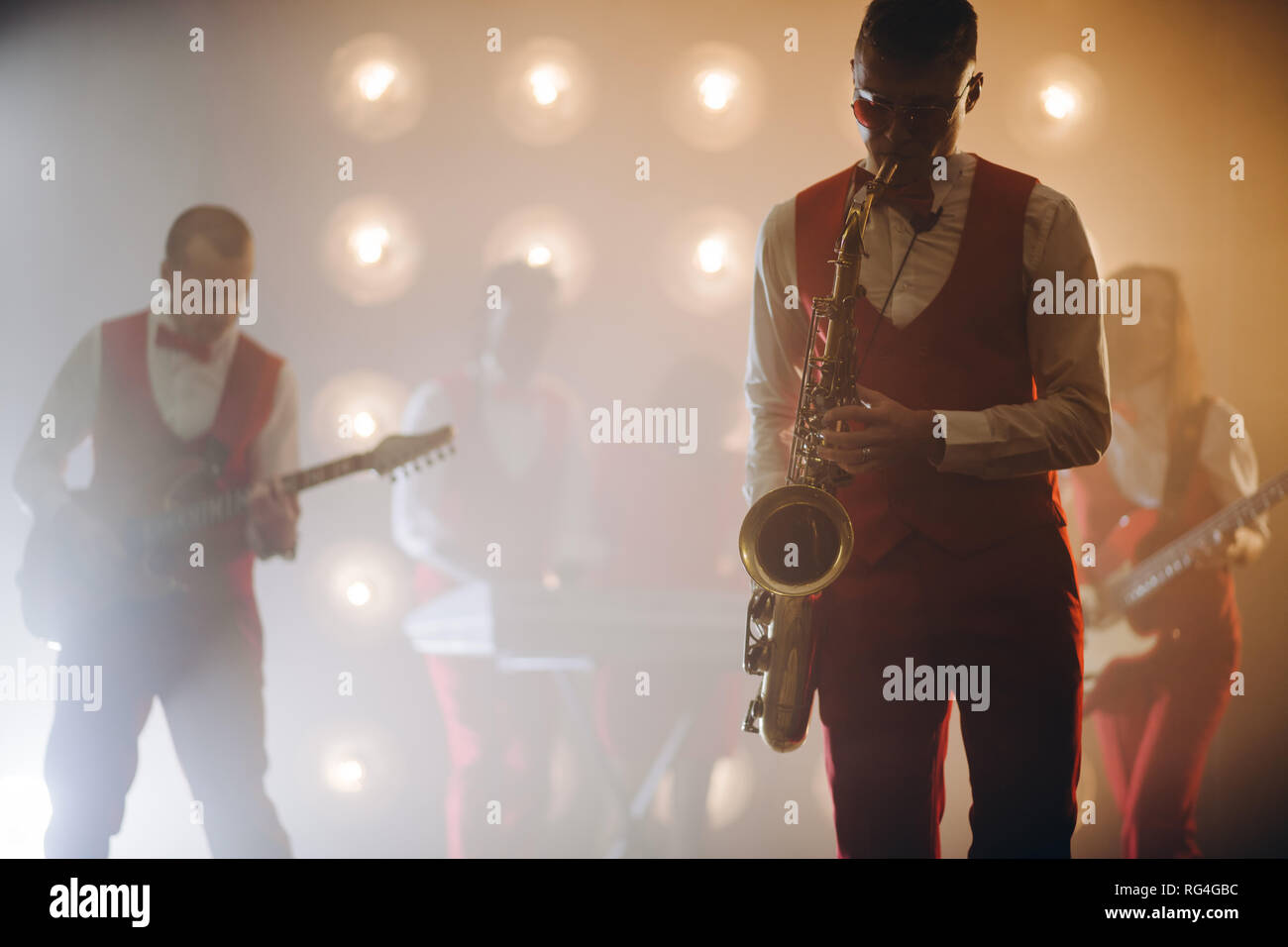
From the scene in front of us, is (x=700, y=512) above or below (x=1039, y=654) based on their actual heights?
above

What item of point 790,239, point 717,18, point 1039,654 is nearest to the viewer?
point 1039,654

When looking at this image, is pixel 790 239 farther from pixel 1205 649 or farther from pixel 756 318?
pixel 1205 649

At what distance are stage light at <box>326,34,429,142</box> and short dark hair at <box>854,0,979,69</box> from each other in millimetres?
1688

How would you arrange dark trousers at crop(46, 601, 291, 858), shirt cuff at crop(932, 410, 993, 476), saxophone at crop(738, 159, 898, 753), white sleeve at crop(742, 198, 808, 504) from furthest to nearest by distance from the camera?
dark trousers at crop(46, 601, 291, 858) < white sleeve at crop(742, 198, 808, 504) < saxophone at crop(738, 159, 898, 753) < shirt cuff at crop(932, 410, 993, 476)

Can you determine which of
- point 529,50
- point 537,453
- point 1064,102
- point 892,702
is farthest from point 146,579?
point 1064,102

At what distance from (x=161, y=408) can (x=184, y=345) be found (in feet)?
0.65

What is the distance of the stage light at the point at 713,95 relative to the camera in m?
2.88

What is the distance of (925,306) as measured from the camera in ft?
5.71

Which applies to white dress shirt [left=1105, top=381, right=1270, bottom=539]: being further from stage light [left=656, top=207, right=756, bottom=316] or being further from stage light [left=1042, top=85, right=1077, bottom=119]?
stage light [left=656, top=207, right=756, bottom=316]

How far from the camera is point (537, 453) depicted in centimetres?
283

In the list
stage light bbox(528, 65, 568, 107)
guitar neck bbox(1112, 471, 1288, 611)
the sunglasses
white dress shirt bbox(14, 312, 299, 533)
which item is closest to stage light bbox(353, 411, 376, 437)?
white dress shirt bbox(14, 312, 299, 533)

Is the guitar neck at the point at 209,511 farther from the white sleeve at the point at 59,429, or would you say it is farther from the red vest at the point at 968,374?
the red vest at the point at 968,374

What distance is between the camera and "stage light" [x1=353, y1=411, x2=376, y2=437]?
9.39 feet
